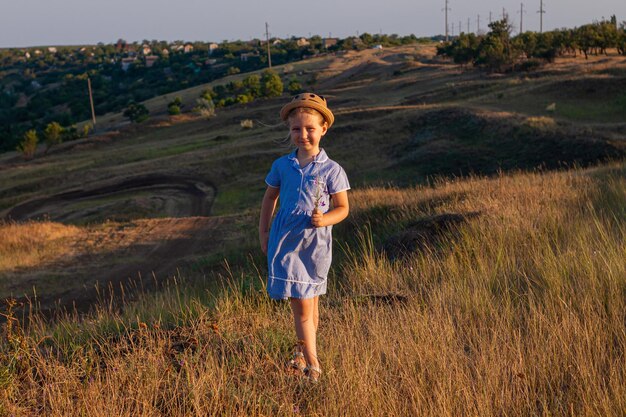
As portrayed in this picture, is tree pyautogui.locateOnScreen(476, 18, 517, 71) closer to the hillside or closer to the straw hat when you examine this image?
the hillside

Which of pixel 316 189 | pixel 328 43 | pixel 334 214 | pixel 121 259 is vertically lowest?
pixel 121 259

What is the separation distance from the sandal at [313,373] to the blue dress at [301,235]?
0.45 metres

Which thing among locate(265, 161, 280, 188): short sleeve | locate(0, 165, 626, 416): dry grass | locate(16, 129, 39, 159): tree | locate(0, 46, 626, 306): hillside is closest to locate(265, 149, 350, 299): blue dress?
locate(265, 161, 280, 188): short sleeve

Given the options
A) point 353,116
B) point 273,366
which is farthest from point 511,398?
point 353,116

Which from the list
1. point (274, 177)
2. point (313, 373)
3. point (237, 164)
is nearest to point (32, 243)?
point (237, 164)

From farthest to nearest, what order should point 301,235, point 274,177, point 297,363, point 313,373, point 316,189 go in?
point 274,177
point 316,189
point 301,235
point 297,363
point 313,373

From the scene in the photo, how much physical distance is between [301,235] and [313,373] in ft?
2.88

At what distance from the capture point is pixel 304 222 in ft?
13.0

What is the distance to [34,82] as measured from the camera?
146 meters

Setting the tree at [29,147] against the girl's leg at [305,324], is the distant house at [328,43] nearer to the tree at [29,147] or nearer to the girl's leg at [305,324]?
the tree at [29,147]

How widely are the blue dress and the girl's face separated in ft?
0.35

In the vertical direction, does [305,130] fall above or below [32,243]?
above

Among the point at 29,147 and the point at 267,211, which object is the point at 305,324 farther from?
the point at 29,147

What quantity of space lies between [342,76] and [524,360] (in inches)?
3377
